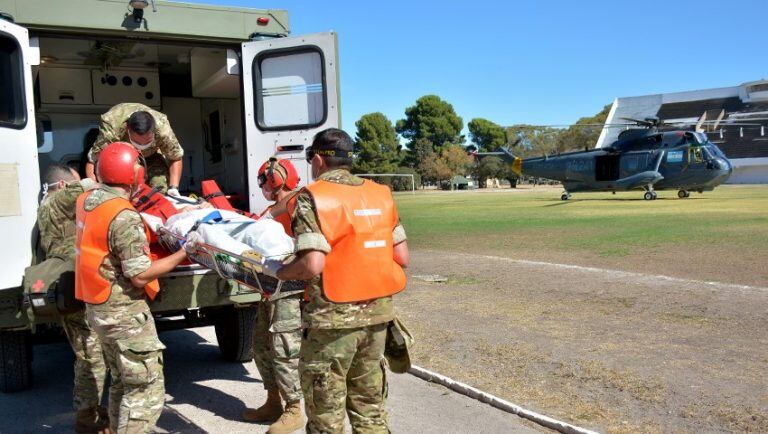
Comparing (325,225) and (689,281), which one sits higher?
(325,225)

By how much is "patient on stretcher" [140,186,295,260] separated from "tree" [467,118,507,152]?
90279 mm

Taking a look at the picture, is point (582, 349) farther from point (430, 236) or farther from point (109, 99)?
point (430, 236)

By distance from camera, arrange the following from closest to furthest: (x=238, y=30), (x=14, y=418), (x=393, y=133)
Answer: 1. (x=14, y=418)
2. (x=238, y=30)
3. (x=393, y=133)

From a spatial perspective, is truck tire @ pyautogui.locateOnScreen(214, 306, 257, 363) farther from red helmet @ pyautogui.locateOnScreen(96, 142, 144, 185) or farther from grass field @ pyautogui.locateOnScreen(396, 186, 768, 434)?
red helmet @ pyautogui.locateOnScreen(96, 142, 144, 185)

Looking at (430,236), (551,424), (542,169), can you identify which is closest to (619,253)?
(430,236)

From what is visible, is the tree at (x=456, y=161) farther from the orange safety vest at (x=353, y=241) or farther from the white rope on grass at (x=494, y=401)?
the orange safety vest at (x=353, y=241)

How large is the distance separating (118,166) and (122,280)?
2.03ft

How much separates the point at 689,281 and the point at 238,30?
736 cm

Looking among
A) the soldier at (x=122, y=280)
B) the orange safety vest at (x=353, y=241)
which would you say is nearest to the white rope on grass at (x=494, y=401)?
the orange safety vest at (x=353, y=241)

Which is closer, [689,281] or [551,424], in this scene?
[551,424]

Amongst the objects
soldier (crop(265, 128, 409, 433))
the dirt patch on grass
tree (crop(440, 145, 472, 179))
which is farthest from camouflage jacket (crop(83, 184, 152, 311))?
tree (crop(440, 145, 472, 179))

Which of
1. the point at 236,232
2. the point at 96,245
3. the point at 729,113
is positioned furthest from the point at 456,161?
the point at 96,245

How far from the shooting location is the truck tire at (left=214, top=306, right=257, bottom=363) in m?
6.08

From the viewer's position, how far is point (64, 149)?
830 cm
